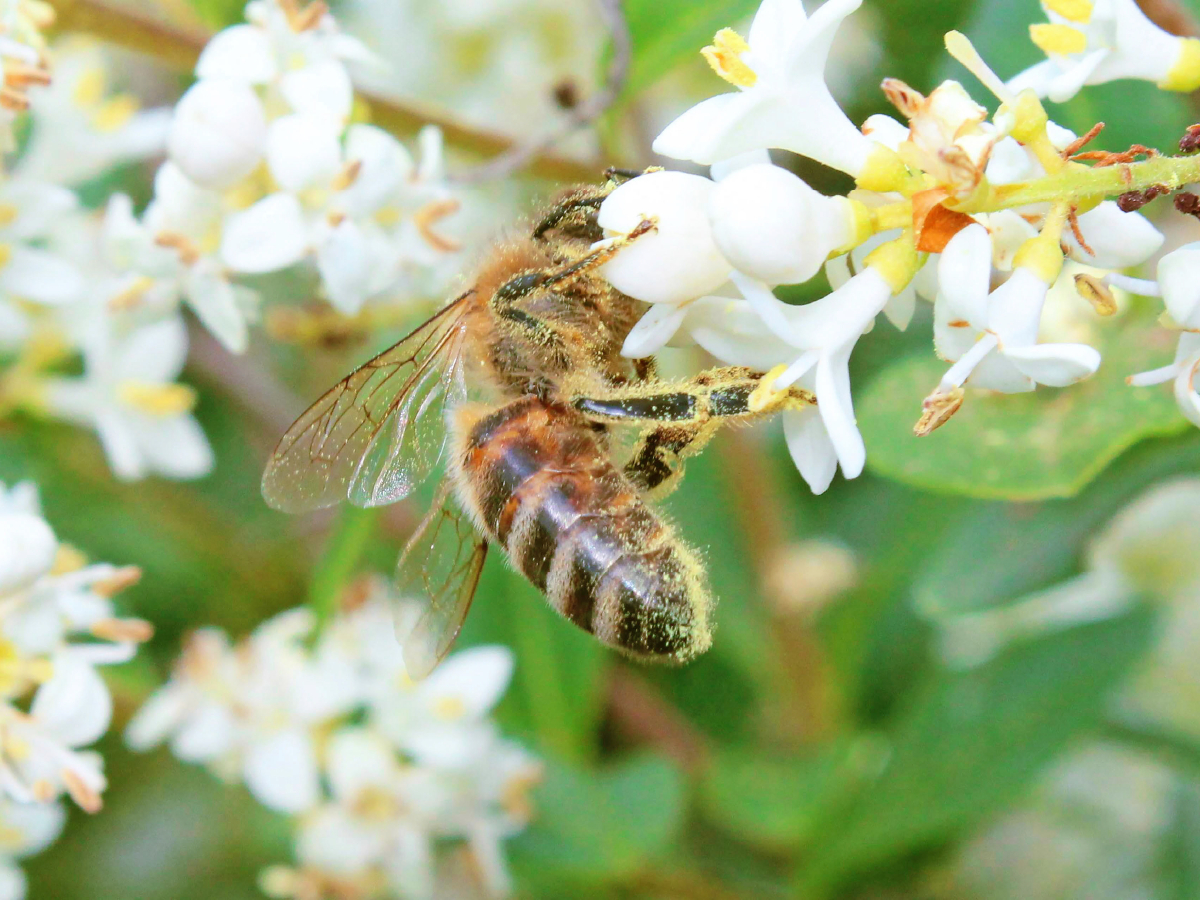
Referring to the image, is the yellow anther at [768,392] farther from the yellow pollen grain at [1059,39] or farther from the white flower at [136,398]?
the white flower at [136,398]

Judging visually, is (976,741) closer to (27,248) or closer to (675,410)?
(675,410)

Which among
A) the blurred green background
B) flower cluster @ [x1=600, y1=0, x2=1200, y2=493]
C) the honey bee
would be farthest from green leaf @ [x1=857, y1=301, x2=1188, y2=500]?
flower cluster @ [x1=600, y1=0, x2=1200, y2=493]

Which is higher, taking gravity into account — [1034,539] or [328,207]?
[328,207]

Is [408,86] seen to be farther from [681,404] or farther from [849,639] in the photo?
[681,404]

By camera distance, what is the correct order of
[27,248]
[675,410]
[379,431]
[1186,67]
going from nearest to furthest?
[1186,67] → [675,410] → [379,431] → [27,248]

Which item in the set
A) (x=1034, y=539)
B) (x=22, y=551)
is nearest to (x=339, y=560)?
(x=22, y=551)
